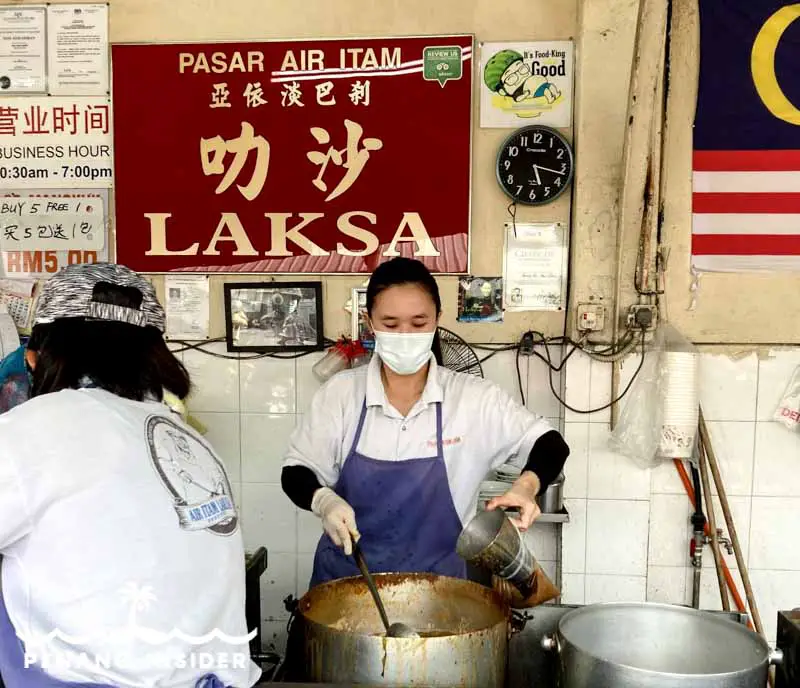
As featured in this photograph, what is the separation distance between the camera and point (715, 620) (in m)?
1.43

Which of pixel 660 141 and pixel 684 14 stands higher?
pixel 684 14

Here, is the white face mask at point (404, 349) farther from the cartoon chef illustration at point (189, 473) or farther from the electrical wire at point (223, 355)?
the electrical wire at point (223, 355)

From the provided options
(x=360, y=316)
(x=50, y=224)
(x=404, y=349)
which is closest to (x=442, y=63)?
(x=360, y=316)

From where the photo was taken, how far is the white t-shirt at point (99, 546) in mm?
Answer: 1092

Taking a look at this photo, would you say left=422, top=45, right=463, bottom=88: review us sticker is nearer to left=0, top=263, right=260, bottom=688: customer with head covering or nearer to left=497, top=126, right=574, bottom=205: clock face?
left=497, top=126, right=574, bottom=205: clock face

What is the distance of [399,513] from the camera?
6.94 feet

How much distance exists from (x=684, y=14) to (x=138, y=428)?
2.83 meters

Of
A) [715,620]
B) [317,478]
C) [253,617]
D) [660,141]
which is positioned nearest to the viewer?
[715,620]

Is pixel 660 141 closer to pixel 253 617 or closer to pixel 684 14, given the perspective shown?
pixel 684 14

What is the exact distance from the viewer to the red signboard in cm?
307

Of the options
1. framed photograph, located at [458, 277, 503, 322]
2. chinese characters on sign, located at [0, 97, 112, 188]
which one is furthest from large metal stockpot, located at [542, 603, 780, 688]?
chinese characters on sign, located at [0, 97, 112, 188]

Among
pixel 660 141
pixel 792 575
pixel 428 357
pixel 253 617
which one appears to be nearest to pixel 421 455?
pixel 428 357

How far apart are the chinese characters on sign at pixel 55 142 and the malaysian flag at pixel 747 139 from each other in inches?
102

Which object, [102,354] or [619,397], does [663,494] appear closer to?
[619,397]
